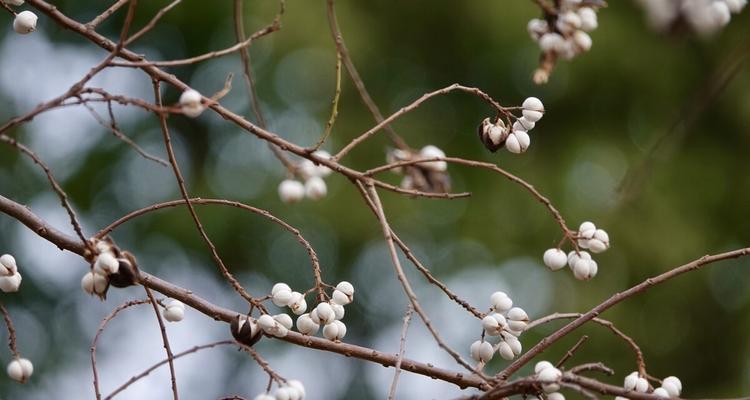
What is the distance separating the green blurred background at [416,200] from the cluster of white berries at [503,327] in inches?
99.5

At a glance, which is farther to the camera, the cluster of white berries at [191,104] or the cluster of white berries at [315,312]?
the cluster of white berries at [315,312]

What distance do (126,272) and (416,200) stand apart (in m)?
2.96

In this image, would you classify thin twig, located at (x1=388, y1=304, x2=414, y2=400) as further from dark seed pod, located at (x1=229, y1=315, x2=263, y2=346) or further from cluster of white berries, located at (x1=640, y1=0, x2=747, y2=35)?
cluster of white berries, located at (x1=640, y1=0, x2=747, y2=35)

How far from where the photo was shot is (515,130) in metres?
1.04

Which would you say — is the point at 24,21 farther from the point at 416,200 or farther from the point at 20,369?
the point at 416,200

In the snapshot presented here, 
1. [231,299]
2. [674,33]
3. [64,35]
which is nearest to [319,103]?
[231,299]

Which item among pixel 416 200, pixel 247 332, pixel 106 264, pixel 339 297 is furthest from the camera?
pixel 416 200

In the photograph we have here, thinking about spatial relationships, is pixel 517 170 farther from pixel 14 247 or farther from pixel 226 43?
pixel 14 247

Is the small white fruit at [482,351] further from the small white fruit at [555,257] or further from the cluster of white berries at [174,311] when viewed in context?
the cluster of white berries at [174,311]

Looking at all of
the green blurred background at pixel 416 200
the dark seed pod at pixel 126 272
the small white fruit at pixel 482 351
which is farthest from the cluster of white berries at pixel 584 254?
the green blurred background at pixel 416 200

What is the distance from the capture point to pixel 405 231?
3885mm

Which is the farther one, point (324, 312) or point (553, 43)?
point (553, 43)

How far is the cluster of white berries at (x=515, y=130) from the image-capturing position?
103 centimetres

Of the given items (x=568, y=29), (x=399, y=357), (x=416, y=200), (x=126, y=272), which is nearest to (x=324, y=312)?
(x=399, y=357)
